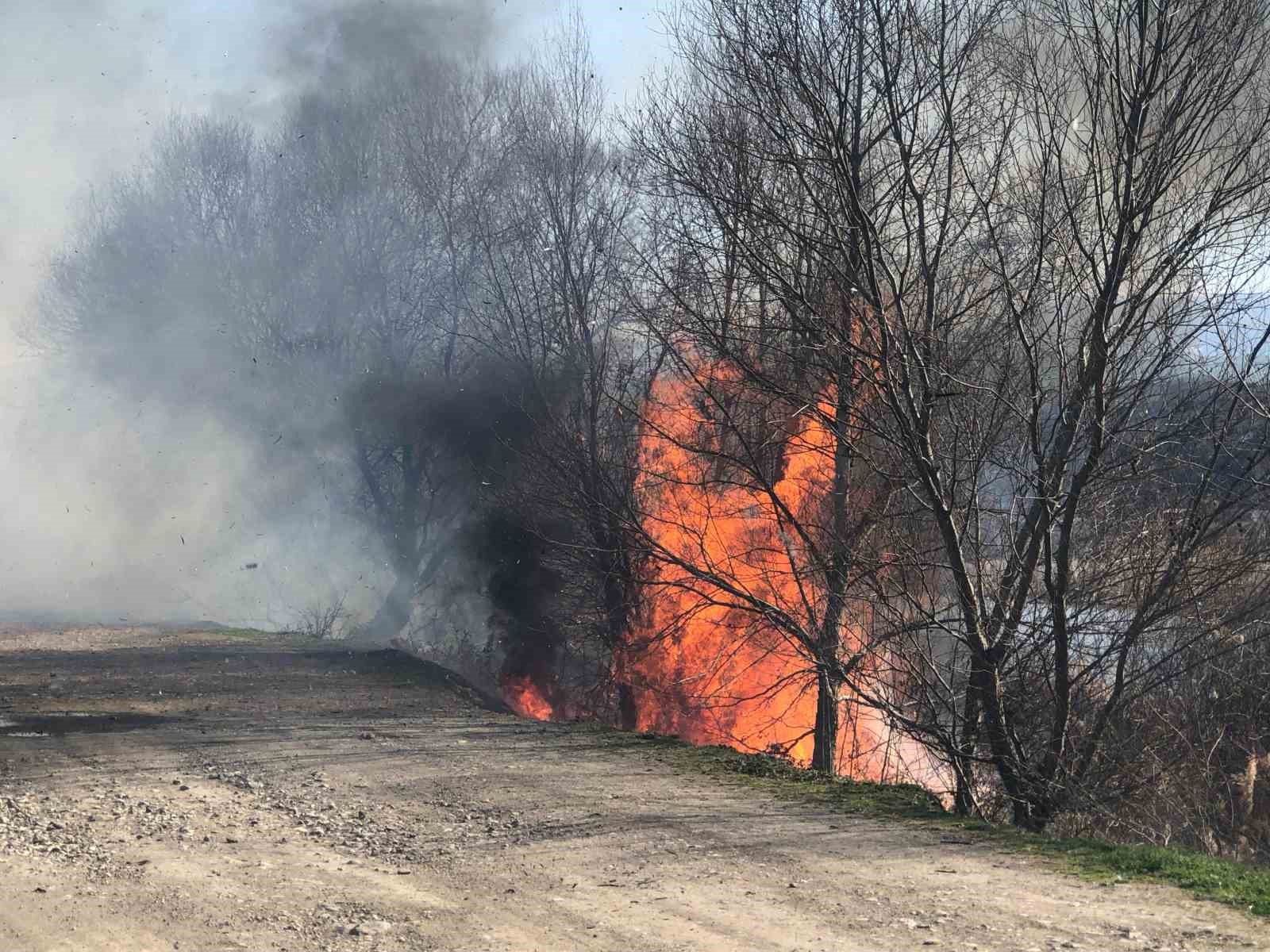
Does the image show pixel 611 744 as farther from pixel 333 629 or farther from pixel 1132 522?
pixel 333 629

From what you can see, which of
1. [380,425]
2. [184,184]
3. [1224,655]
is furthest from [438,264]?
[1224,655]

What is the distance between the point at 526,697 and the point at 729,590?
36.4ft

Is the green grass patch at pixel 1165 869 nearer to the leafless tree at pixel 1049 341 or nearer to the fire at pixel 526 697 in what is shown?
the leafless tree at pixel 1049 341

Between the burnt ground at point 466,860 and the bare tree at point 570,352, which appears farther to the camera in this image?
the bare tree at point 570,352

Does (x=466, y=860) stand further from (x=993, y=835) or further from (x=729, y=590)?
(x=729, y=590)

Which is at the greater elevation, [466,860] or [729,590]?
[729,590]

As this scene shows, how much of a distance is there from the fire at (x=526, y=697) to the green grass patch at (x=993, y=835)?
9.46 metres

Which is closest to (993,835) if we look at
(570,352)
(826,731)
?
(826,731)

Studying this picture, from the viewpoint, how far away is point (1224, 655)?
862 centimetres

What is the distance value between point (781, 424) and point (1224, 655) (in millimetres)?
4199

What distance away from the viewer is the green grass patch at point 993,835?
6062mm

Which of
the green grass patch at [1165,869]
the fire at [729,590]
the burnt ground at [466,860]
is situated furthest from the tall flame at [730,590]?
the green grass patch at [1165,869]

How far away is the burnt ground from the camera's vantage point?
518cm

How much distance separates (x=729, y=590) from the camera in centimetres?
972
